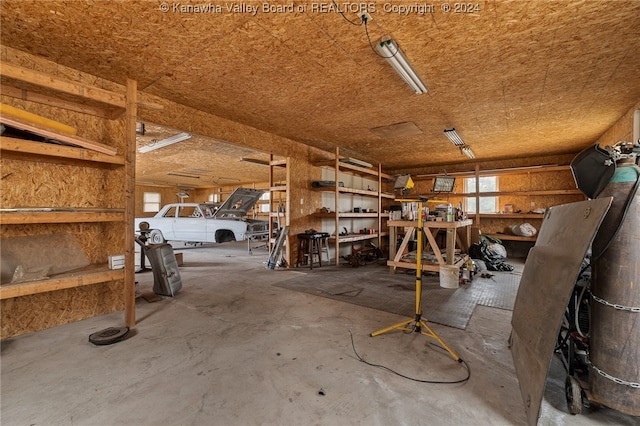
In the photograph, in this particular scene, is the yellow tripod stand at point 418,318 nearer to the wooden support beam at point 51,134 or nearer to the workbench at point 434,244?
the workbench at point 434,244

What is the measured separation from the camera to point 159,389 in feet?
5.55

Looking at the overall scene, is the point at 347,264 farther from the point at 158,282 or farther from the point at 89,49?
the point at 89,49

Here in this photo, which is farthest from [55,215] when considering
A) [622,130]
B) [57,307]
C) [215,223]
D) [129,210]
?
[622,130]

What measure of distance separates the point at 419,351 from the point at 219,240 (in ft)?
22.5

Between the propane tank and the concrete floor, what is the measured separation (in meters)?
0.21

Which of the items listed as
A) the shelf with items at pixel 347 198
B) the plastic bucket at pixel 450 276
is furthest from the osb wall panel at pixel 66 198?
the plastic bucket at pixel 450 276

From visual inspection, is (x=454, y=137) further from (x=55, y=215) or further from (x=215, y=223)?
(x=215, y=223)

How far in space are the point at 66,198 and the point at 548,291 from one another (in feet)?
14.2

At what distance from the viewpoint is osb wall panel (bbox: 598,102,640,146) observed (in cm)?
371

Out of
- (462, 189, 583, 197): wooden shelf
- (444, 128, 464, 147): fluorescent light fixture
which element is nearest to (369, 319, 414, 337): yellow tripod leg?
(444, 128, 464, 147): fluorescent light fixture

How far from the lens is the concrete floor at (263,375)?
4.84 feet

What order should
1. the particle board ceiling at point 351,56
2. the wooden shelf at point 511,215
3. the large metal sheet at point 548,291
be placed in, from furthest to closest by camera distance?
1. the wooden shelf at point 511,215
2. the particle board ceiling at point 351,56
3. the large metal sheet at point 548,291

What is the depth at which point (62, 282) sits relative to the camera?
7.47ft

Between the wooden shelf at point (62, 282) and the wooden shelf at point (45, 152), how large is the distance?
108 centimetres
